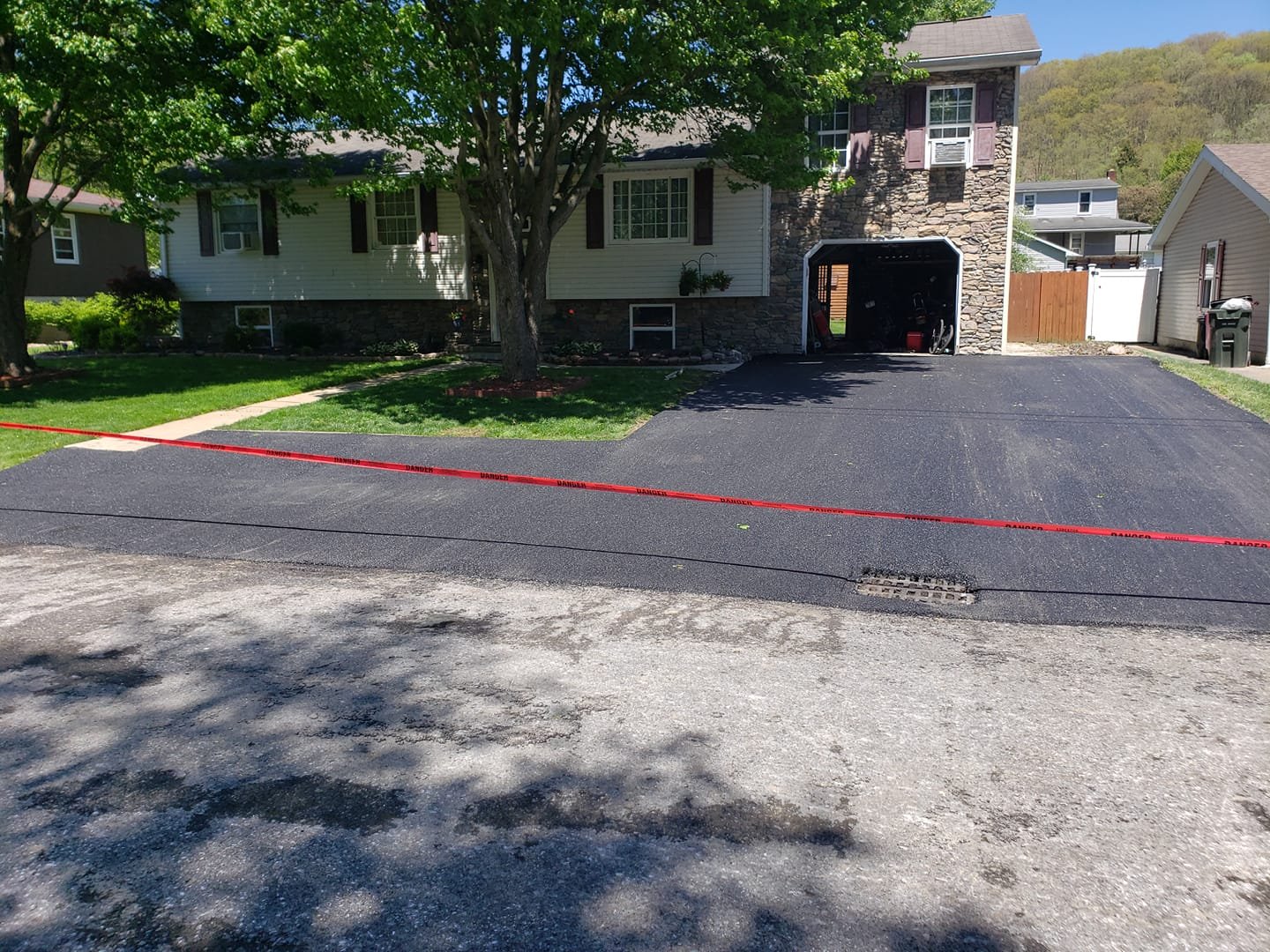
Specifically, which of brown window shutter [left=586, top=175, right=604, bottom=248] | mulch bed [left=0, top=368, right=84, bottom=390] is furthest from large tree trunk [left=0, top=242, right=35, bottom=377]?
brown window shutter [left=586, top=175, right=604, bottom=248]

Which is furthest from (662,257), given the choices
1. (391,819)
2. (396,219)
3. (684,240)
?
(391,819)

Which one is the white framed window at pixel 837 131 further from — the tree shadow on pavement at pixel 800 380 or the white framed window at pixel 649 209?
the tree shadow on pavement at pixel 800 380

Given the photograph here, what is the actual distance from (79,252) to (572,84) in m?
23.9

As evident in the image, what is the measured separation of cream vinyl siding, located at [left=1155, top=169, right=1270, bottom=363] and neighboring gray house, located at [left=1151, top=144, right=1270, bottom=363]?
0.05 feet

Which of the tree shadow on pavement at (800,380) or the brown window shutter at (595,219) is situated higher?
the brown window shutter at (595,219)

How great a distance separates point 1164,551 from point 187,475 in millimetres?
8792

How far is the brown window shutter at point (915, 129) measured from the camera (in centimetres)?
1961

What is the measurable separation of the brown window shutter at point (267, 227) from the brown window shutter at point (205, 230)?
126cm

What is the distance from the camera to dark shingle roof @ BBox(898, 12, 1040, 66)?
19.0 m

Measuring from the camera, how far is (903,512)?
8.12 meters

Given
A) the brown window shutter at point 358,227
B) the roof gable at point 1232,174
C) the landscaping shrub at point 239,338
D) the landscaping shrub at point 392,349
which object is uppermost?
the roof gable at point 1232,174

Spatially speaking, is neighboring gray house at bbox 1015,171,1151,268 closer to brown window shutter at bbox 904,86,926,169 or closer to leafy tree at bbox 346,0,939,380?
brown window shutter at bbox 904,86,926,169

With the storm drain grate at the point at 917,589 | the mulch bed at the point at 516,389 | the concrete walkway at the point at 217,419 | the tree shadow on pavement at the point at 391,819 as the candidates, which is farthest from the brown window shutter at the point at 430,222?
the tree shadow on pavement at the point at 391,819

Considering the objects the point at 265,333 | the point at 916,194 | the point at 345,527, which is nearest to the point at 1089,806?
the point at 345,527
